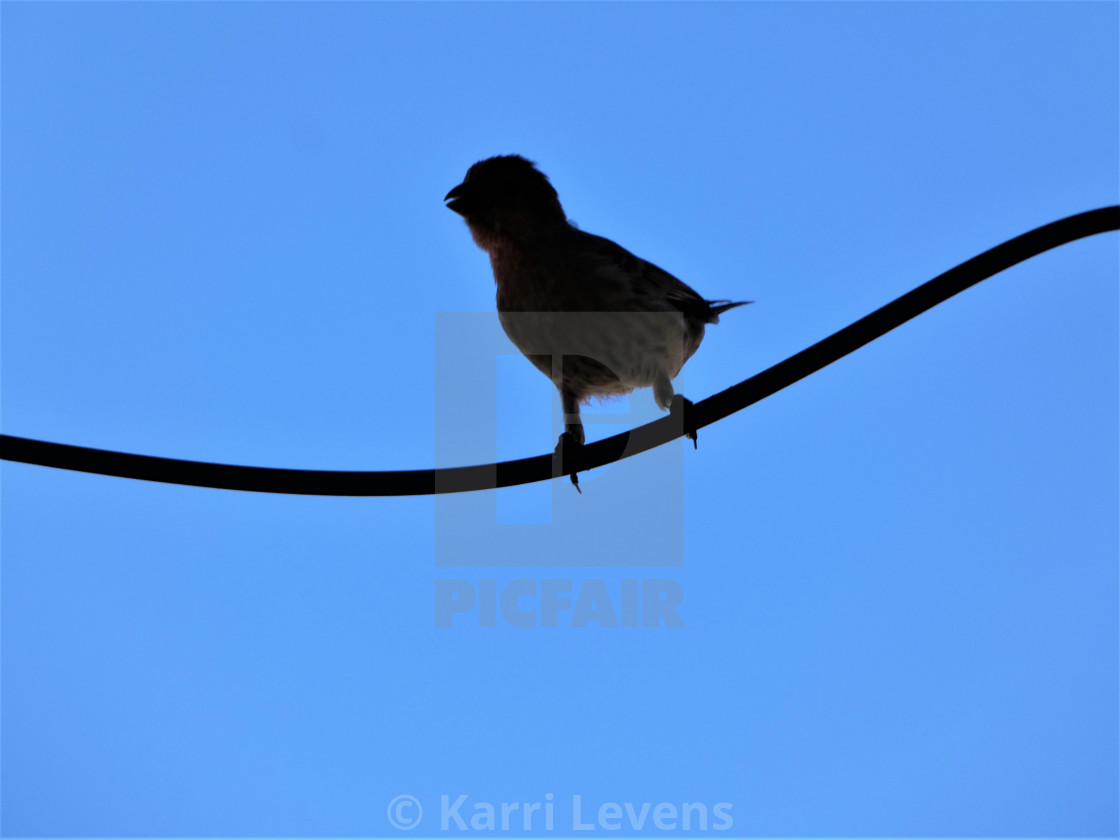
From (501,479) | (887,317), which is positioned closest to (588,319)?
(501,479)

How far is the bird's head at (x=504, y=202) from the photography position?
613cm

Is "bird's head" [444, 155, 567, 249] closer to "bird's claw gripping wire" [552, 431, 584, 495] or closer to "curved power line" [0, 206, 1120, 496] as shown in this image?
"bird's claw gripping wire" [552, 431, 584, 495]

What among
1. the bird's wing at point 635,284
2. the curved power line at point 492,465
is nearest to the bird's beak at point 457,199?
the bird's wing at point 635,284

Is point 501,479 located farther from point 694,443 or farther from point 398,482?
point 694,443

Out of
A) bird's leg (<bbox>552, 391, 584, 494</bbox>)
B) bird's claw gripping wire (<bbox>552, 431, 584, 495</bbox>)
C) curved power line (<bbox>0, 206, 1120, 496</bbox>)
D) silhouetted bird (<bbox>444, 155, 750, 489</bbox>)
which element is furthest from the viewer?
bird's leg (<bbox>552, 391, 584, 494</bbox>)

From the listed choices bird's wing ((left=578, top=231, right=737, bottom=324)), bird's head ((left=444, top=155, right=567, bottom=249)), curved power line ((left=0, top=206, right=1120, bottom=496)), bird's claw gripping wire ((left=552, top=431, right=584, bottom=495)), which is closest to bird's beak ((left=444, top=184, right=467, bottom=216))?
bird's head ((left=444, top=155, right=567, bottom=249))

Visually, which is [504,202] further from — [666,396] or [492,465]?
[492,465]

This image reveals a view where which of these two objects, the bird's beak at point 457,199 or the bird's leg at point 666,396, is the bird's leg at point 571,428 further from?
the bird's beak at point 457,199

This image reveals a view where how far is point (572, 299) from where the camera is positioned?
5.82 meters

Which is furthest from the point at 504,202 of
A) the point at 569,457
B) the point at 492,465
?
the point at 492,465

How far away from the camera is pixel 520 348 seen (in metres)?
6.18

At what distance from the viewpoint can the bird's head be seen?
6.13m

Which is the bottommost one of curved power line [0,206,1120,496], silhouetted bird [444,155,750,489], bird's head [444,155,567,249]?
curved power line [0,206,1120,496]

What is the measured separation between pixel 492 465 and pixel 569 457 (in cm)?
171
